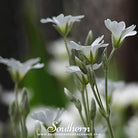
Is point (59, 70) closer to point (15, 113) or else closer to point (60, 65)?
point (60, 65)

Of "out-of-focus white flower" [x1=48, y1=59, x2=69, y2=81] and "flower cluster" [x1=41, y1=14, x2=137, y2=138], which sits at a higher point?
"out-of-focus white flower" [x1=48, y1=59, x2=69, y2=81]

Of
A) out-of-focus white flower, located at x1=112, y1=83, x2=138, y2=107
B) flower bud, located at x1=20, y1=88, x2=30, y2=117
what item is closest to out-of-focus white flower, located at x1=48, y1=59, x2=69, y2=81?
out-of-focus white flower, located at x1=112, y1=83, x2=138, y2=107

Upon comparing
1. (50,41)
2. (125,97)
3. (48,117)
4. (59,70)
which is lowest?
(48,117)

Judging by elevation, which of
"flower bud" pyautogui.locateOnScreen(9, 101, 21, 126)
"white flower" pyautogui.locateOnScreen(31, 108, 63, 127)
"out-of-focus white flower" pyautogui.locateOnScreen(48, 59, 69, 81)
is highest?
"out-of-focus white flower" pyautogui.locateOnScreen(48, 59, 69, 81)

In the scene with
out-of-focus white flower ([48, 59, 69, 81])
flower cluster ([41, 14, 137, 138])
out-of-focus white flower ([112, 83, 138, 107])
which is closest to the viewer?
flower cluster ([41, 14, 137, 138])

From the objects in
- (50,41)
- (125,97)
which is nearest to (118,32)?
(125,97)

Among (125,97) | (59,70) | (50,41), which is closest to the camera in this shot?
(125,97)

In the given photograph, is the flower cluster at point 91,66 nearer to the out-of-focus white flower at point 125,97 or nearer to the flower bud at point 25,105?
the flower bud at point 25,105

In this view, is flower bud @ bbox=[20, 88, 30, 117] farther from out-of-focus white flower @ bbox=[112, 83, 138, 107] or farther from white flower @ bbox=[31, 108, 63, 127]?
out-of-focus white flower @ bbox=[112, 83, 138, 107]

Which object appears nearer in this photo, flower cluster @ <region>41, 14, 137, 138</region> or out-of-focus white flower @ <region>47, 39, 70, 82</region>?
flower cluster @ <region>41, 14, 137, 138</region>
